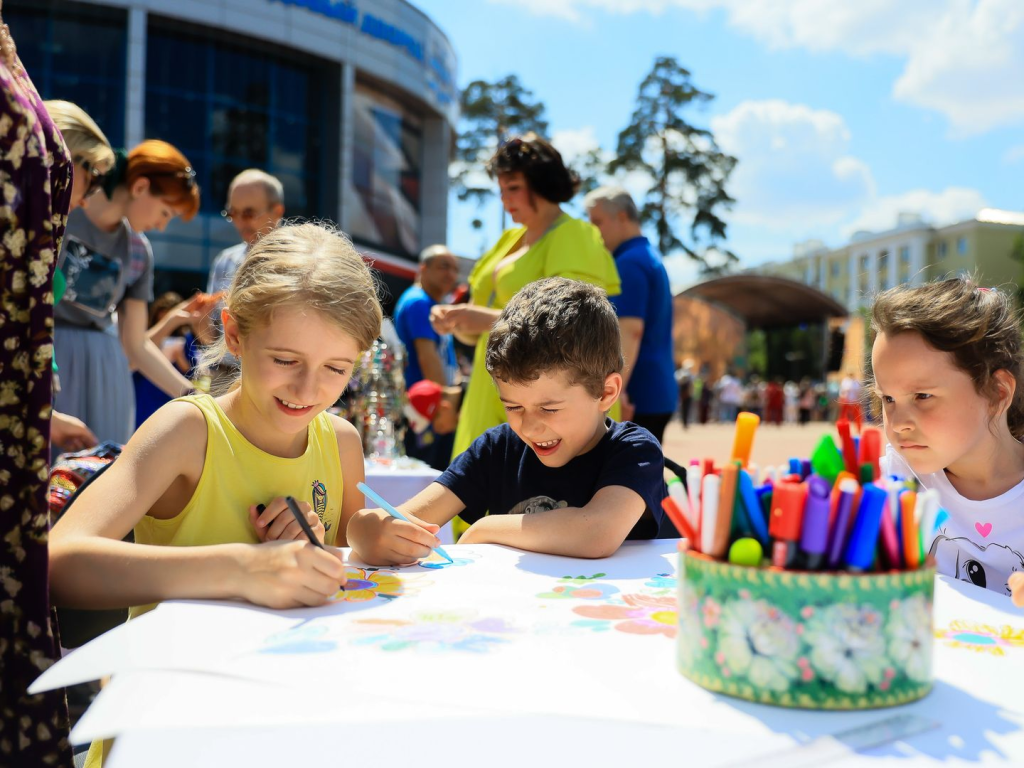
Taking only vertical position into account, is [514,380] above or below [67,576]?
above

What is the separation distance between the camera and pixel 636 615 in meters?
1.02

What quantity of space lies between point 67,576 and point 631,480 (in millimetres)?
993

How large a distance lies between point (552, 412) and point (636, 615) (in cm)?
74

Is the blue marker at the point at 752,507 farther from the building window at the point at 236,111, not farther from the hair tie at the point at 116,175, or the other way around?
the building window at the point at 236,111

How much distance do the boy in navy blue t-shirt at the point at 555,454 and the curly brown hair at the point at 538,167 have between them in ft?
4.50

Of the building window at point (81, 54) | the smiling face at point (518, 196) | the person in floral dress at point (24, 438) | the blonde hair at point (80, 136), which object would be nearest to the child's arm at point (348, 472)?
the person in floral dress at point (24, 438)

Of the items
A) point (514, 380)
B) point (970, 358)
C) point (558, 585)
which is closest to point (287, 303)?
point (514, 380)

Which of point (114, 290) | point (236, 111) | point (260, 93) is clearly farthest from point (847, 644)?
point (260, 93)

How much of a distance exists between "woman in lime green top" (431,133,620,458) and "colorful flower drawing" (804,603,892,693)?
2180 millimetres

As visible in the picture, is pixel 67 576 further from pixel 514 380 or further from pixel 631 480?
pixel 631 480

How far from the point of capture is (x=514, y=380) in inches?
67.8

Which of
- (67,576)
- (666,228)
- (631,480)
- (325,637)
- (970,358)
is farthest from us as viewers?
(666,228)

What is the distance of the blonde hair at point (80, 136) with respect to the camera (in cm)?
225

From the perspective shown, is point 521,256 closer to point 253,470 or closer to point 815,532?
point 253,470
